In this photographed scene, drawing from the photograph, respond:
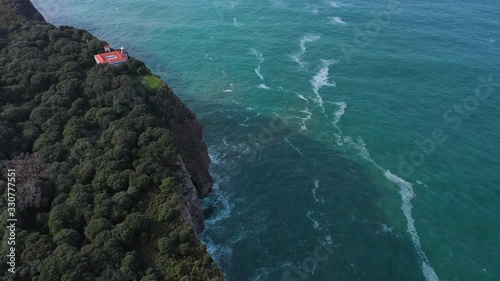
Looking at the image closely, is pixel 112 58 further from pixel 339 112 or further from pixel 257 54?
pixel 339 112

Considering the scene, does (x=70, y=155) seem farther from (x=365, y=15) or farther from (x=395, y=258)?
(x=365, y=15)

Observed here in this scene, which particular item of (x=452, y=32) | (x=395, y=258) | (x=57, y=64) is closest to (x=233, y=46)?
(x=57, y=64)

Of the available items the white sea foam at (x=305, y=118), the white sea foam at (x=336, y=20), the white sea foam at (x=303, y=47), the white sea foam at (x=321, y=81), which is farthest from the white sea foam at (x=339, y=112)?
the white sea foam at (x=336, y=20)

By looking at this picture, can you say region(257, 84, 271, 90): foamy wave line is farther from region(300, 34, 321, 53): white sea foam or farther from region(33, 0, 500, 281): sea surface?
region(300, 34, 321, 53): white sea foam

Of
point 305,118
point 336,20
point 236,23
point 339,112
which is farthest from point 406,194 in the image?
point 236,23

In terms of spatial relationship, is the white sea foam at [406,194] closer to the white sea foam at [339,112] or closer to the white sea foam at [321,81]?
the white sea foam at [339,112]

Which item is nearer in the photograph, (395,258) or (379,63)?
(395,258)
